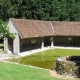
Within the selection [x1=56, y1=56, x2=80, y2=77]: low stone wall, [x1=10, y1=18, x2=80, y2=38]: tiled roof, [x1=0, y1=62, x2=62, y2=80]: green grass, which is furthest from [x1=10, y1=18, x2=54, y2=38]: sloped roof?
[x1=56, y1=56, x2=80, y2=77]: low stone wall

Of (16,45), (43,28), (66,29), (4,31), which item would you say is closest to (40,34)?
(43,28)

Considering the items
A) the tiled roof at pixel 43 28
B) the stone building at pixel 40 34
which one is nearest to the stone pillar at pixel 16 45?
the stone building at pixel 40 34

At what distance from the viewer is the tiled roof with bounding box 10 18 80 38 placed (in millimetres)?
29225

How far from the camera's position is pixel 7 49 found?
29141 millimetres

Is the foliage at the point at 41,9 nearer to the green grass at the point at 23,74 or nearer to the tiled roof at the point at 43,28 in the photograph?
the tiled roof at the point at 43,28

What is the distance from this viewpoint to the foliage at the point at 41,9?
145ft

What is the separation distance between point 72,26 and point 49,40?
4.75 meters

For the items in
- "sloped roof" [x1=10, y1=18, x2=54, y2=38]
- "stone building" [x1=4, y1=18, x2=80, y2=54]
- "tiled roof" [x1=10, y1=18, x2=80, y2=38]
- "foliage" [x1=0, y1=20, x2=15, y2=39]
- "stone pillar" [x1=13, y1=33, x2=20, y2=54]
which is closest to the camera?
"stone pillar" [x1=13, y1=33, x2=20, y2=54]

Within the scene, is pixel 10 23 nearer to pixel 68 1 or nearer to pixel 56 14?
pixel 56 14

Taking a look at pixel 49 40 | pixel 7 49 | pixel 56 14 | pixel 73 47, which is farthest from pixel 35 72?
pixel 56 14

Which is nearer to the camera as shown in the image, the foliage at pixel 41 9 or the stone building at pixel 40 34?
the stone building at pixel 40 34

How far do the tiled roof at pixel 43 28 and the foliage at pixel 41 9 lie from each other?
6667 millimetres

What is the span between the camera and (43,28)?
34.8 metres

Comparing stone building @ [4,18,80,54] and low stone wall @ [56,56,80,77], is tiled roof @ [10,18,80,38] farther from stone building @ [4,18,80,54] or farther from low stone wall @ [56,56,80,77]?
low stone wall @ [56,56,80,77]
